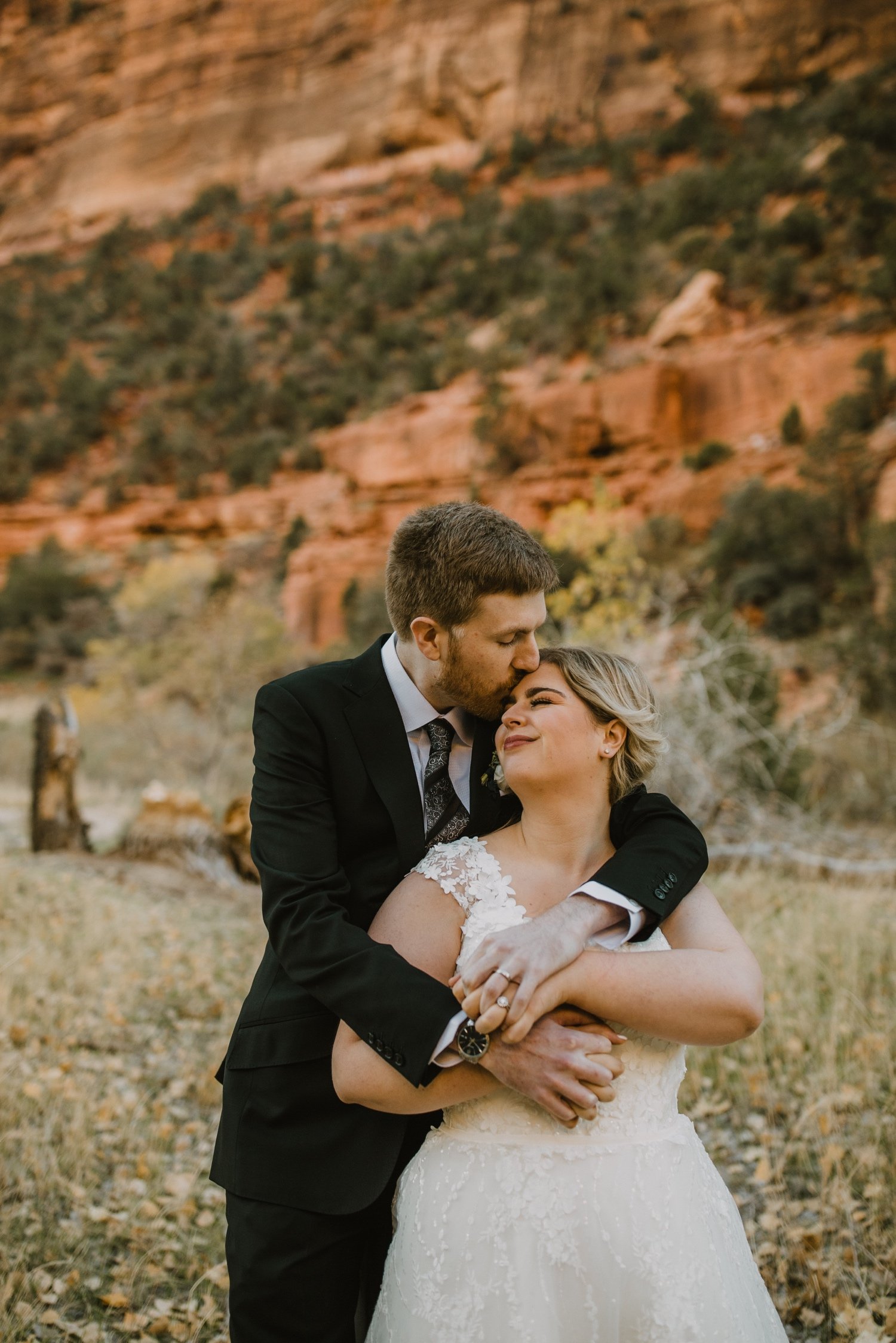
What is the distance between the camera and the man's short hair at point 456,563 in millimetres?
2070

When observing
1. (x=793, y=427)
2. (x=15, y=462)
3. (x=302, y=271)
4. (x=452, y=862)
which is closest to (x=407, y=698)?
(x=452, y=862)

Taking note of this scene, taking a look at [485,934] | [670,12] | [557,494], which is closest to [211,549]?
[557,494]

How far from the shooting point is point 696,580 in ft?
64.1

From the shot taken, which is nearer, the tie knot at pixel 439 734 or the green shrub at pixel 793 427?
the tie knot at pixel 439 734

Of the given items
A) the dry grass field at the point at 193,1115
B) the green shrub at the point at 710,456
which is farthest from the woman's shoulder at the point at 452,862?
the green shrub at the point at 710,456

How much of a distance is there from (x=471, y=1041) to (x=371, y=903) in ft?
1.30

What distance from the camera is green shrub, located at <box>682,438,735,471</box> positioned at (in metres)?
23.5

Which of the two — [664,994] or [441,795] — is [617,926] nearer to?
[664,994]

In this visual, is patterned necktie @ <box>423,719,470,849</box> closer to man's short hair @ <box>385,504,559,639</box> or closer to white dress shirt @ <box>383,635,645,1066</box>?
white dress shirt @ <box>383,635,645,1066</box>

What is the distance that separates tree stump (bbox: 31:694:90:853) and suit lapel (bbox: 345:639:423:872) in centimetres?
756

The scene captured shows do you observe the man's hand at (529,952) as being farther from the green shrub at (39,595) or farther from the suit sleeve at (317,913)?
the green shrub at (39,595)

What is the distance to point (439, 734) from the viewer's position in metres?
2.16

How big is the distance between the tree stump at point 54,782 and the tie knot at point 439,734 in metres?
7.53

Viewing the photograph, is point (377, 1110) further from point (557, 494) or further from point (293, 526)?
point (293, 526)
